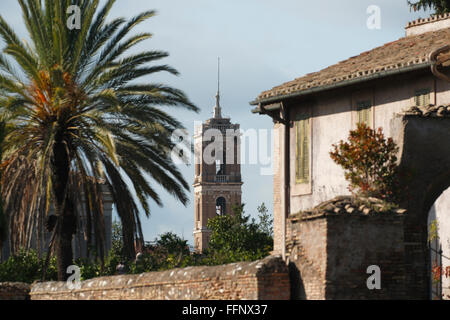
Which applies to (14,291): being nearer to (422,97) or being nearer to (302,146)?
(302,146)

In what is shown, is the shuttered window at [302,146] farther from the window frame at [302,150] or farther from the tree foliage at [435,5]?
the tree foliage at [435,5]

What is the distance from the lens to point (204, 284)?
13867 mm

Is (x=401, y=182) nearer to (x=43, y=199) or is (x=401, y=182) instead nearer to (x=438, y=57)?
(x=438, y=57)

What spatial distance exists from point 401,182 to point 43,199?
30.4 ft

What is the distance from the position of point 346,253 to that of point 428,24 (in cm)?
1479

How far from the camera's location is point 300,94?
23250mm

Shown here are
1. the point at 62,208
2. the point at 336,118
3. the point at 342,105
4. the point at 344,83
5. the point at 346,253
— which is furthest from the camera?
the point at 336,118

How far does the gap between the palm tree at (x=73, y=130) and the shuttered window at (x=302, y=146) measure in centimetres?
361

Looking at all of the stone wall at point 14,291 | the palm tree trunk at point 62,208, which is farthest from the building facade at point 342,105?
the stone wall at point 14,291

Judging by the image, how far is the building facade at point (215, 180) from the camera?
4840 inches

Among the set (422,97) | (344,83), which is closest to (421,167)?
(422,97)

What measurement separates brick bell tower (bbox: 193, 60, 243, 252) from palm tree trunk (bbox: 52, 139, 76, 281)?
100401mm

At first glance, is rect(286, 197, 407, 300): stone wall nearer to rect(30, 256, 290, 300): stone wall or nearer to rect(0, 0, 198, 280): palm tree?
rect(30, 256, 290, 300): stone wall

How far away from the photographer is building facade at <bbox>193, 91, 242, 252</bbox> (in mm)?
122938
